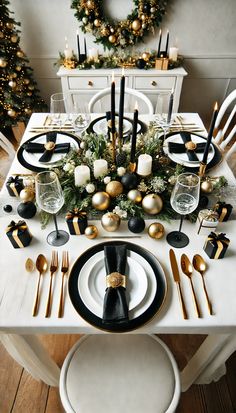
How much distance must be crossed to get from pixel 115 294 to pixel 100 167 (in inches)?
19.0

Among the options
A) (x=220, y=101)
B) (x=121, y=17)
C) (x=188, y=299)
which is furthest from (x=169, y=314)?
(x=220, y=101)

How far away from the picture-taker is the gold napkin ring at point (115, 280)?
80 cm

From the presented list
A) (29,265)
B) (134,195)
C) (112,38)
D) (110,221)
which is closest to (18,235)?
(29,265)

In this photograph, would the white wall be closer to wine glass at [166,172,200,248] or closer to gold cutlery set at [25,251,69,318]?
wine glass at [166,172,200,248]

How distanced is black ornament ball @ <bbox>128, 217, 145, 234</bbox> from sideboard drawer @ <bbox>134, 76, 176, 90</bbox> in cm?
204

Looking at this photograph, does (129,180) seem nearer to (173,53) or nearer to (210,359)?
(210,359)

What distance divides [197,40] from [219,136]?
167 cm

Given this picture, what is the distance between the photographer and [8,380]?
4.38 ft

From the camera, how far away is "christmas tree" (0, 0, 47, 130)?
2.32 meters

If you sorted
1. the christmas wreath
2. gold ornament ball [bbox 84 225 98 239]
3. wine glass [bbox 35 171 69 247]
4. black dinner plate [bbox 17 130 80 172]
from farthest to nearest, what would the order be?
the christmas wreath < black dinner plate [bbox 17 130 80 172] < gold ornament ball [bbox 84 225 98 239] < wine glass [bbox 35 171 69 247]

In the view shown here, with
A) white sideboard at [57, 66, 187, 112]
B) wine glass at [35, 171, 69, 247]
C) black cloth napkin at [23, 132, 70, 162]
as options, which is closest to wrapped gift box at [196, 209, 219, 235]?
wine glass at [35, 171, 69, 247]

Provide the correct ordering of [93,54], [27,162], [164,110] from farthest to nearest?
[93,54]
[164,110]
[27,162]

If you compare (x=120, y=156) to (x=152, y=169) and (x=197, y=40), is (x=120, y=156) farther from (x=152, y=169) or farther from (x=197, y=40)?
(x=197, y=40)

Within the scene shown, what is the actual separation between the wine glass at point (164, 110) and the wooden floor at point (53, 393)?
114 centimetres
